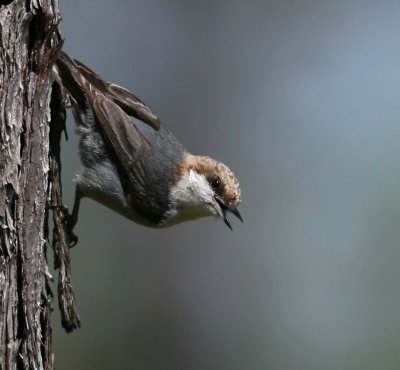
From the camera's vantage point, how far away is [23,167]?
3061 millimetres

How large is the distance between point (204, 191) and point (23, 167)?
211 cm

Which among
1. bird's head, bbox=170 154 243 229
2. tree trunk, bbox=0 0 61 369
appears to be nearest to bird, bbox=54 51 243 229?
bird's head, bbox=170 154 243 229

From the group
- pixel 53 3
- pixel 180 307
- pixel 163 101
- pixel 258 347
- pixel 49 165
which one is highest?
pixel 163 101

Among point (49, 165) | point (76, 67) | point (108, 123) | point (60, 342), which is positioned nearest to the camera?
point (49, 165)

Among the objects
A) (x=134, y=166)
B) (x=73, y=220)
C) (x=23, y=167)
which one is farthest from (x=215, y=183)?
(x=23, y=167)

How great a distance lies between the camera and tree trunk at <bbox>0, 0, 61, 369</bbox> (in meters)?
2.96

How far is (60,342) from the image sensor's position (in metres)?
5.42

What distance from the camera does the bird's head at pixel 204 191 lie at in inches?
195

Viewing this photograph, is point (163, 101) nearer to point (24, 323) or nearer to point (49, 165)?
point (49, 165)

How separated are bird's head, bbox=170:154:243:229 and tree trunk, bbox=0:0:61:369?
5.99ft

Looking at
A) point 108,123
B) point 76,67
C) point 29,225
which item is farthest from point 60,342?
point 29,225

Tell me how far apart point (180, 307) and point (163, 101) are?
1709 millimetres

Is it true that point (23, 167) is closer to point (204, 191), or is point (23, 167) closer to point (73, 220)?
point (73, 220)

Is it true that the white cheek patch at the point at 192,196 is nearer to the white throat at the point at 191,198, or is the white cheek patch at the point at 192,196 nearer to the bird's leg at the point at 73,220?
the white throat at the point at 191,198
